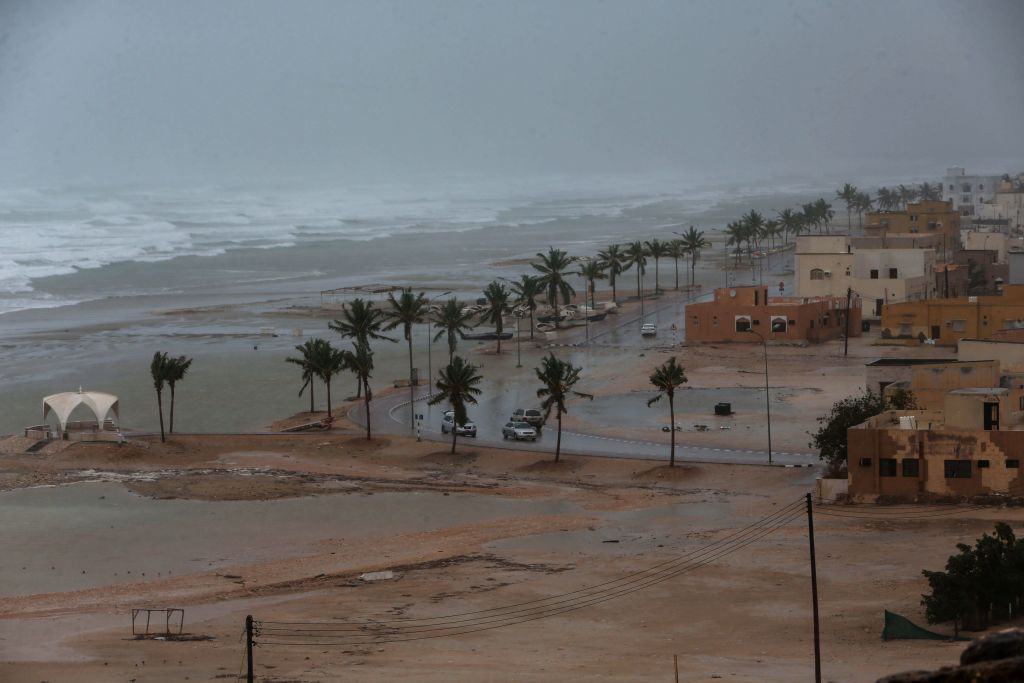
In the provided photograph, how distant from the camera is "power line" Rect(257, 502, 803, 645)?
29.6 m

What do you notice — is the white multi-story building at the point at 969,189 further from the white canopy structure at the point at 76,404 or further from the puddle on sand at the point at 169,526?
the puddle on sand at the point at 169,526

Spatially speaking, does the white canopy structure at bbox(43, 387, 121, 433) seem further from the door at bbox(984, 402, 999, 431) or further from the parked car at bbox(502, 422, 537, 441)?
the door at bbox(984, 402, 999, 431)

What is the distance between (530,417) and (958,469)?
19892 millimetres

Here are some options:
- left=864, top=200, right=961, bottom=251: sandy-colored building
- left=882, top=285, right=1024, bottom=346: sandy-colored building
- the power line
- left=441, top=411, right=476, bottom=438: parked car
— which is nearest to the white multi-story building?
left=864, top=200, right=961, bottom=251: sandy-colored building

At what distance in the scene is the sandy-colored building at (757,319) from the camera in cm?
7606

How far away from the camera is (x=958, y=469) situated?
1569 inches

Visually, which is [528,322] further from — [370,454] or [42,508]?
[42,508]

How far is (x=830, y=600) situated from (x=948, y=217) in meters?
85.9

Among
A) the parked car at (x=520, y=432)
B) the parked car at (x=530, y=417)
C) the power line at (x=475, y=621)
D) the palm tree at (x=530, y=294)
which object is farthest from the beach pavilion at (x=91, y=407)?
the palm tree at (x=530, y=294)

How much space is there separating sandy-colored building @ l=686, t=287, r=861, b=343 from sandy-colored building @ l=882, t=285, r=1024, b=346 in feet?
8.76

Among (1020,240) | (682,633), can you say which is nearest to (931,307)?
(1020,240)

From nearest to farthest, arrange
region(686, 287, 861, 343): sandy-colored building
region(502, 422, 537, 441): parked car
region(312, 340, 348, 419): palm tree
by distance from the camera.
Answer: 1. region(502, 422, 537, 441): parked car
2. region(312, 340, 348, 419): palm tree
3. region(686, 287, 861, 343): sandy-colored building

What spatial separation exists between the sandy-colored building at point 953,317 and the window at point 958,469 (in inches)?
1261

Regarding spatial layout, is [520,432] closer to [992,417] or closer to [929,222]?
[992,417]
